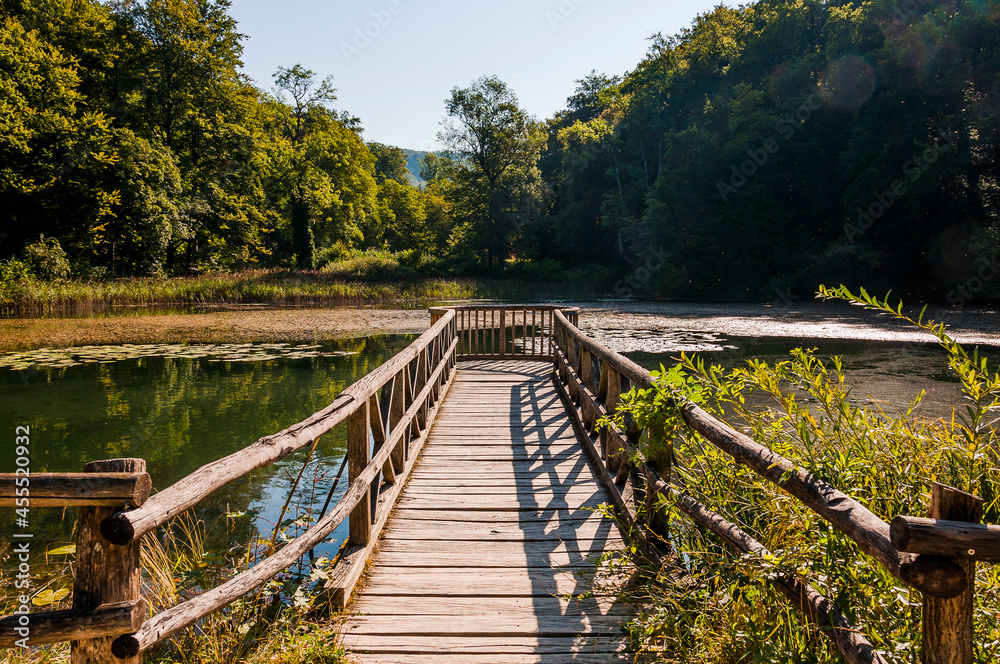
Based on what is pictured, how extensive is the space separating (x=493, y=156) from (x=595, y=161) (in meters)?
8.04

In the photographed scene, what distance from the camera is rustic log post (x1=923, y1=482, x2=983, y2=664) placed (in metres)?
1.30

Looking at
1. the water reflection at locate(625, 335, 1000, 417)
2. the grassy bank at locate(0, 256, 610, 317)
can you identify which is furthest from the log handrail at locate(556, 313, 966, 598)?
the grassy bank at locate(0, 256, 610, 317)

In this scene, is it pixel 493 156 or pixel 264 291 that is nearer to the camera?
pixel 264 291

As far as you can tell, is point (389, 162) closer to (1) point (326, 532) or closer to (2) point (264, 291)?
(2) point (264, 291)

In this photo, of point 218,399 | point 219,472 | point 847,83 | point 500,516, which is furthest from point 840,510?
point 847,83

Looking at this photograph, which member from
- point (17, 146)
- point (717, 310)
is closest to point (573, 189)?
point (717, 310)

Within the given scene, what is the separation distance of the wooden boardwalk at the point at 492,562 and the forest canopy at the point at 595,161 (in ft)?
90.8

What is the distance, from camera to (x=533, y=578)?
3281 mm

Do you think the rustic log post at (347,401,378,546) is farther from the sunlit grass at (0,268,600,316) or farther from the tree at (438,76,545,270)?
the tree at (438,76,545,270)

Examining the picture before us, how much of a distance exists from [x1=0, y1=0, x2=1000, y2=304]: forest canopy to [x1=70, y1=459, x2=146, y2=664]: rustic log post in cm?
3091

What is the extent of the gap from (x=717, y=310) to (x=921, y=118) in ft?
46.9

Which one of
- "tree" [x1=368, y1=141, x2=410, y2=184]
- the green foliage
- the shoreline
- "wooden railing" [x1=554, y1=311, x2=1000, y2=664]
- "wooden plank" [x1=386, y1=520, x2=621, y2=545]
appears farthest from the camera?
"tree" [x1=368, y1=141, x2=410, y2=184]

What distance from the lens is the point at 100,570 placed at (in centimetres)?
165

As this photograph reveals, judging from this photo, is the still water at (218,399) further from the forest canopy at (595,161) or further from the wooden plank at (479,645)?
the forest canopy at (595,161)
